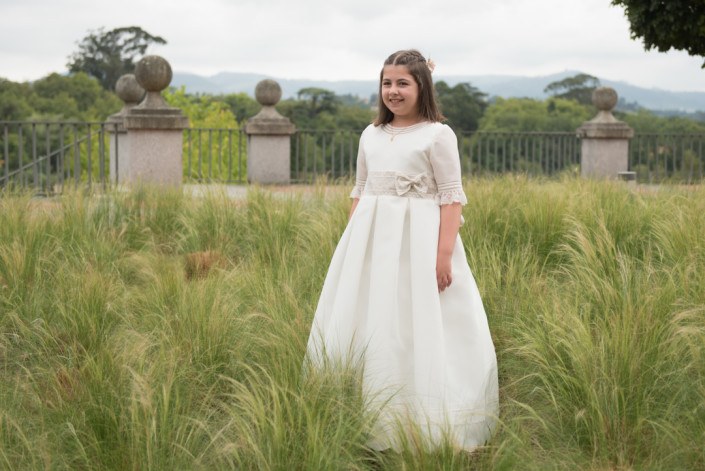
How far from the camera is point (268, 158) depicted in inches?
596

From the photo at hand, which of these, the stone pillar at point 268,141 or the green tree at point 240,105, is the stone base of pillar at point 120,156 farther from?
the green tree at point 240,105

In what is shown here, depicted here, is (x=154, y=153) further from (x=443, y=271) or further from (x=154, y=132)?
(x=443, y=271)

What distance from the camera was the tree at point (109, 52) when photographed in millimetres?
73000

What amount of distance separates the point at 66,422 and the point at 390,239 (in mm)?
1430

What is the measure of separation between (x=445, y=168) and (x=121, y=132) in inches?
406

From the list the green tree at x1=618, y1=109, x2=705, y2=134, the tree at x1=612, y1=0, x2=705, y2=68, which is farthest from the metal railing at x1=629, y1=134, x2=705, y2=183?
the green tree at x1=618, y1=109, x2=705, y2=134

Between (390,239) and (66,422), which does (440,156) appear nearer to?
(390,239)

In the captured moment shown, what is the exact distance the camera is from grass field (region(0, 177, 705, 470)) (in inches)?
132

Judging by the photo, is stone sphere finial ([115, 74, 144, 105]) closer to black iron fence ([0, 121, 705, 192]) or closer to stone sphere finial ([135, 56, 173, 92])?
black iron fence ([0, 121, 705, 192])

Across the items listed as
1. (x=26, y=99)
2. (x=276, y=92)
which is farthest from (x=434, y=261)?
(x=26, y=99)

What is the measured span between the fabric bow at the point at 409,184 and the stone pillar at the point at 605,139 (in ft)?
42.1

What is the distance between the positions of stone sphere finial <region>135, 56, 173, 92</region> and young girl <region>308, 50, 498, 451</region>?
27.6 ft

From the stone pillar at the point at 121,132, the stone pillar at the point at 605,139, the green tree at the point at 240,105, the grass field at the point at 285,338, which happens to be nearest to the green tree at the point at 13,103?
the green tree at the point at 240,105

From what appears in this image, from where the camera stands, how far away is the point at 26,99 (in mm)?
55375
